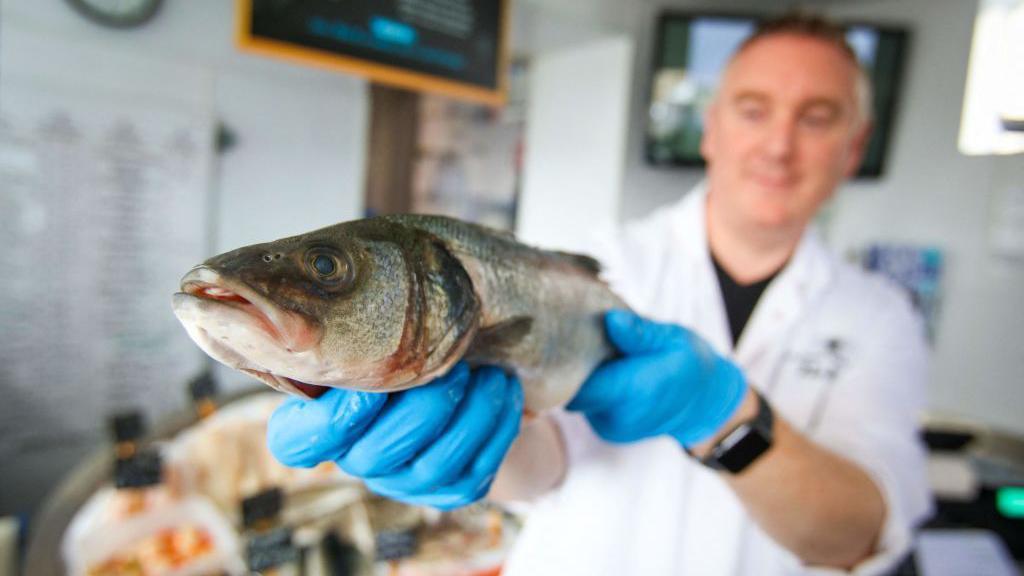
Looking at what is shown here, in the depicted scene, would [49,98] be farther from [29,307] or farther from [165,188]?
[29,307]

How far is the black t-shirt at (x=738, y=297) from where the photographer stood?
145cm

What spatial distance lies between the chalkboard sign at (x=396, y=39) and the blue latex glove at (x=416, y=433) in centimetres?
95

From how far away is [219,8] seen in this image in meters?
1.11

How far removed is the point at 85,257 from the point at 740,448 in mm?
1361

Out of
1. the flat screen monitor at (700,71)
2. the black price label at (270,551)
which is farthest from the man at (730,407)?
the flat screen monitor at (700,71)

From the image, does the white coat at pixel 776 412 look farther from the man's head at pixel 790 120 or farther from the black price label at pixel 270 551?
the black price label at pixel 270 551

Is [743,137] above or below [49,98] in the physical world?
above

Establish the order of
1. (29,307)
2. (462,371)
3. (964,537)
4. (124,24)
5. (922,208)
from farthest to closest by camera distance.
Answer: (922,208)
(964,537)
(29,307)
(124,24)
(462,371)

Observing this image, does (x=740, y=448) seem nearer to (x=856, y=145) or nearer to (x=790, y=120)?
(x=790, y=120)

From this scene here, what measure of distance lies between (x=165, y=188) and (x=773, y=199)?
140 centimetres

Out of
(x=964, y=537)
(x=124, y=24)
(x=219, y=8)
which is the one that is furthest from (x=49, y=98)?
(x=964, y=537)

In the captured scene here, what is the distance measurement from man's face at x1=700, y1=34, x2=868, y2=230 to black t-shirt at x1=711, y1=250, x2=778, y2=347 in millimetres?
169

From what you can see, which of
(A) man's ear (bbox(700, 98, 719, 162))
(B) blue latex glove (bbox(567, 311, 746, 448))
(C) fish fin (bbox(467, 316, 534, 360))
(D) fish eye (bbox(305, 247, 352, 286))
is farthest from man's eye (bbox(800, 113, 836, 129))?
(D) fish eye (bbox(305, 247, 352, 286))

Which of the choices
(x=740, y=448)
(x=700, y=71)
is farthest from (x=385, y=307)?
(x=700, y=71)
